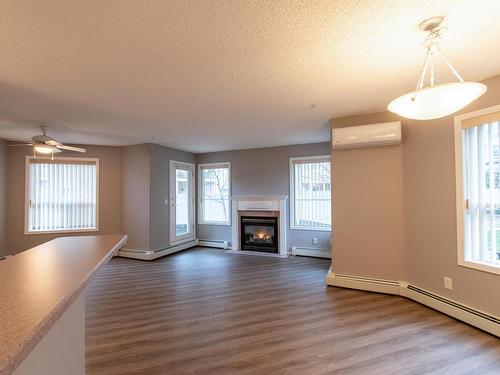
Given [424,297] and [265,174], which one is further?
[265,174]

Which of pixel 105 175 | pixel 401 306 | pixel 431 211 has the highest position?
pixel 105 175

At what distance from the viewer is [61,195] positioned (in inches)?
214

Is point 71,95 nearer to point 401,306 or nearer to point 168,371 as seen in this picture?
point 168,371

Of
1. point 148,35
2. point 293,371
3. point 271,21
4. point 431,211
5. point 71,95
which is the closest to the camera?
point 271,21

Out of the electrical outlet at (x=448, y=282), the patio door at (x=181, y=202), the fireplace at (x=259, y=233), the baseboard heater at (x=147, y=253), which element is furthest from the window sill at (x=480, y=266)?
the patio door at (x=181, y=202)

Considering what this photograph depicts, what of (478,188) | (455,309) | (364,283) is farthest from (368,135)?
(455,309)

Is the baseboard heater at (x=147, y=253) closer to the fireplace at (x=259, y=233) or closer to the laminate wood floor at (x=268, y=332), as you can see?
the laminate wood floor at (x=268, y=332)

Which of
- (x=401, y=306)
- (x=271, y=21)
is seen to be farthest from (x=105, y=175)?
(x=401, y=306)

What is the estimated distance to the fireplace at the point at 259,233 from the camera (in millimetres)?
5914

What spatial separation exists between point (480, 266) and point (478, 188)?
29.6 inches

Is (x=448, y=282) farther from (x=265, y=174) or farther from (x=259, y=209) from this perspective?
(x=265, y=174)

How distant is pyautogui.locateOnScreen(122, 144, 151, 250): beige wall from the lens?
5381mm

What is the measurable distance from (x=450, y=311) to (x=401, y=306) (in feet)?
1.50

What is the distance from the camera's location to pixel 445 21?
5.43 ft
